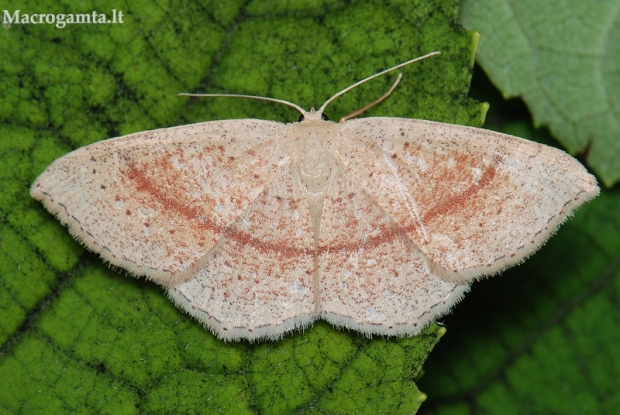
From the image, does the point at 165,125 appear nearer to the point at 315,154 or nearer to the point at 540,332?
the point at 315,154

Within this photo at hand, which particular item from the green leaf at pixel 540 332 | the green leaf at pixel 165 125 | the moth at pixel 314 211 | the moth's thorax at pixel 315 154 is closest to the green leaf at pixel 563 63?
the green leaf at pixel 540 332

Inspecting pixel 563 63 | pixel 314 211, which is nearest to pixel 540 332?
pixel 563 63

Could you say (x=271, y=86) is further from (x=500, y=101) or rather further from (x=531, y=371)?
(x=531, y=371)

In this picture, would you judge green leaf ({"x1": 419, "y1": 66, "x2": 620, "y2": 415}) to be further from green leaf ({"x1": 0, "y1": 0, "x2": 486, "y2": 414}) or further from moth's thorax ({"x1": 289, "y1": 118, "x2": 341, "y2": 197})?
moth's thorax ({"x1": 289, "y1": 118, "x2": 341, "y2": 197})

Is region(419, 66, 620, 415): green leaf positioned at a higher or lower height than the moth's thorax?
lower

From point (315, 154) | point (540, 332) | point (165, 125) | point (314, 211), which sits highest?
point (165, 125)

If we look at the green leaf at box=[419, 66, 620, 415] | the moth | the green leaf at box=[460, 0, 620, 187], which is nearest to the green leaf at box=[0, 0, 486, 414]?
the moth
